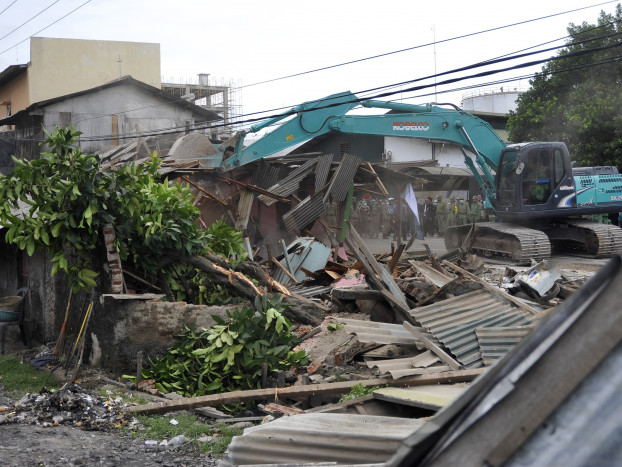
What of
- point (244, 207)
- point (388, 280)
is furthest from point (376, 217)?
point (388, 280)

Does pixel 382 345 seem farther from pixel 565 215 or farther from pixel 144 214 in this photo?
pixel 565 215

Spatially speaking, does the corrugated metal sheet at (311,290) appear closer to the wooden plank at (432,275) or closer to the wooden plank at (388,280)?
the wooden plank at (388,280)

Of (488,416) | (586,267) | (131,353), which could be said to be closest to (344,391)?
(131,353)

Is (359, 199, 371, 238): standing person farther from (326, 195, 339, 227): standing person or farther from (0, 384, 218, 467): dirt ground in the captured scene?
(0, 384, 218, 467): dirt ground

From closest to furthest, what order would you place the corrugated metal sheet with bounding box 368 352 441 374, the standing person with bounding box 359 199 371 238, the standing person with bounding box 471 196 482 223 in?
the corrugated metal sheet with bounding box 368 352 441 374
the standing person with bounding box 471 196 482 223
the standing person with bounding box 359 199 371 238

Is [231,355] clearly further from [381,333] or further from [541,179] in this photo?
[541,179]

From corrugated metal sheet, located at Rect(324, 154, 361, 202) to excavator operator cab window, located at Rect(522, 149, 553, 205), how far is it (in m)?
4.55

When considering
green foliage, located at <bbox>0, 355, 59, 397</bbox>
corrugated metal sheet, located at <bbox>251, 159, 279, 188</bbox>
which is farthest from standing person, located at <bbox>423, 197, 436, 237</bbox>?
green foliage, located at <bbox>0, 355, 59, 397</bbox>

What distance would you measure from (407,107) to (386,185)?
238cm

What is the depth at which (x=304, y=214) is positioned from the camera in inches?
669

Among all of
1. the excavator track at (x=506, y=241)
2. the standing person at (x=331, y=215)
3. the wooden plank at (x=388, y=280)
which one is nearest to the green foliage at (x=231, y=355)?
the wooden plank at (x=388, y=280)

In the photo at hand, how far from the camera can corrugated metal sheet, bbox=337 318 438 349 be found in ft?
28.6

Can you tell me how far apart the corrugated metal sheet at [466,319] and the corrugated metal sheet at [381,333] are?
0.27 m

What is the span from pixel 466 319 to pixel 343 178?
8524mm
